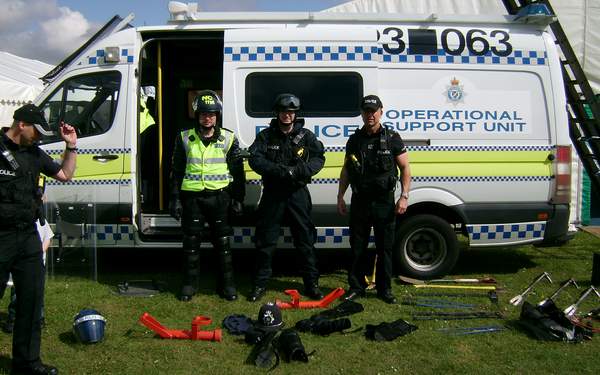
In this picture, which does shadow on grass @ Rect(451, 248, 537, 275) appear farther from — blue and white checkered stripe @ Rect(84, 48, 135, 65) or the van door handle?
blue and white checkered stripe @ Rect(84, 48, 135, 65)

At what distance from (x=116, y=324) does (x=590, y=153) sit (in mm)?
6310

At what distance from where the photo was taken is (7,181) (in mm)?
3199

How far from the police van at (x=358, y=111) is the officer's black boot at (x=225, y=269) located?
46 centimetres

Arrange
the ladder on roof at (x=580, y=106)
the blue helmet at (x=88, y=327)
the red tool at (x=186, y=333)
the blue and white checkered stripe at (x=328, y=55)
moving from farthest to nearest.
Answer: the ladder on roof at (x=580, y=106), the blue and white checkered stripe at (x=328, y=55), the red tool at (x=186, y=333), the blue helmet at (x=88, y=327)

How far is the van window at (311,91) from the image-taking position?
543 centimetres

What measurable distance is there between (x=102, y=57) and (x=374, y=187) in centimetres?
306

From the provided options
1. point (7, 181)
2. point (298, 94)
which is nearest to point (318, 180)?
point (298, 94)

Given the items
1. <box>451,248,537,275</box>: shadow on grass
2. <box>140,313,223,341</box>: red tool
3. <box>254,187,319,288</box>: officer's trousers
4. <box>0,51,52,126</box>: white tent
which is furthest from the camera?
<box>0,51,52,126</box>: white tent

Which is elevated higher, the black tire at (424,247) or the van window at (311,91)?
the van window at (311,91)

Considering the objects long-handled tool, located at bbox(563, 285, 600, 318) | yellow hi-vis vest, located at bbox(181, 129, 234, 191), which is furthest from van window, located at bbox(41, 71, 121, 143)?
long-handled tool, located at bbox(563, 285, 600, 318)

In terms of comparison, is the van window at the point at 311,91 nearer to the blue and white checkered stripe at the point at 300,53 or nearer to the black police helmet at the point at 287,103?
the blue and white checkered stripe at the point at 300,53

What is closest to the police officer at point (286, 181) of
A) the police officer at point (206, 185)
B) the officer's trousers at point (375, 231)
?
the police officer at point (206, 185)

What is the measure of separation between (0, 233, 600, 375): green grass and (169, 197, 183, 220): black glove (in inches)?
31.7

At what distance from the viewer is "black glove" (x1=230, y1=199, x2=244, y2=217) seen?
16.7ft
